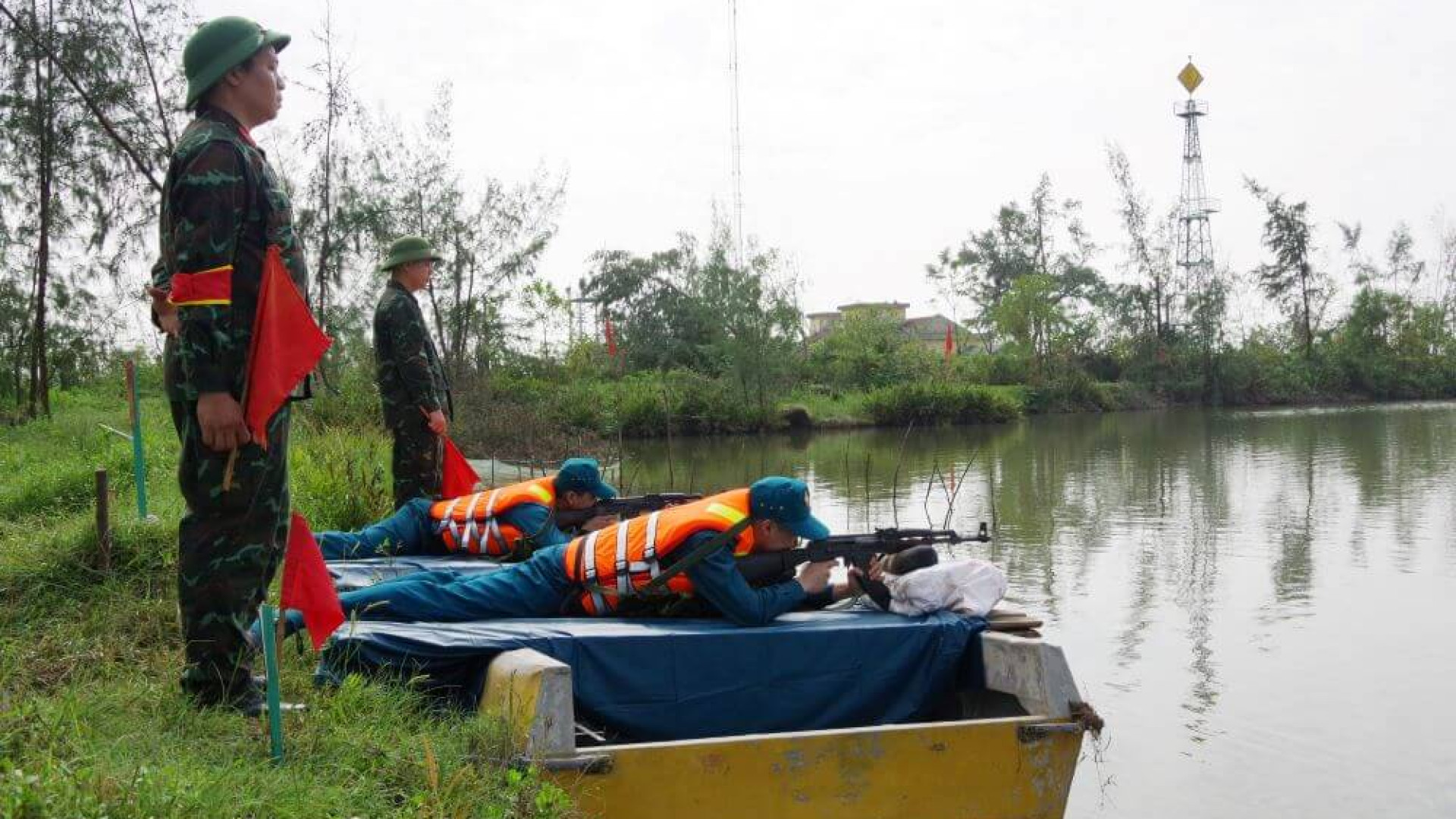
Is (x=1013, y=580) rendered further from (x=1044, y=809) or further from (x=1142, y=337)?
(x=1142, y=337)

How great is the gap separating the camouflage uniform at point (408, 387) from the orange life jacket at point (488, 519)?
21.3 inches

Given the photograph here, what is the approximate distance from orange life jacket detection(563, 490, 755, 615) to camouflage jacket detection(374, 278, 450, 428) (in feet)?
7.23

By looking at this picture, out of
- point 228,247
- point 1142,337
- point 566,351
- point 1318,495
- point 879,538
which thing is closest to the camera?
point 228,247

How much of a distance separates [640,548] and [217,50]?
86.1 inches

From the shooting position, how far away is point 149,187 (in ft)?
50.6

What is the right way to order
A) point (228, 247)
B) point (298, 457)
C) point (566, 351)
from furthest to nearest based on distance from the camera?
point (566, 351) → point (298, 457) → point (228, 247)

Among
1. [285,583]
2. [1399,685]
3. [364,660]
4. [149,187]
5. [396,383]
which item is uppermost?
[149,187]

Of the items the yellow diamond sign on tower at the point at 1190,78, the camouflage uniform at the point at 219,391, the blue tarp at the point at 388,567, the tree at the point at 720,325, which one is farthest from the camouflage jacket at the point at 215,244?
the yellow diamond sign on tower at the point at 1190,78

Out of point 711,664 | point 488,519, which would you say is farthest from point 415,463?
point 711,664

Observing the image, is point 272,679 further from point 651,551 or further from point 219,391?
point 651,551

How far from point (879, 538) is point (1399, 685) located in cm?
368

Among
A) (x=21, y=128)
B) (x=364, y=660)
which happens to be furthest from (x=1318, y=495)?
(x=21, y=128)

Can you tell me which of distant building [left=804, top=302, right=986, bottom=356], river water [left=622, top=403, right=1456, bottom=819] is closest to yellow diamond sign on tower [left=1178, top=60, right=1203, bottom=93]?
distant building [left=804, top=302, right=986, bottom=356]

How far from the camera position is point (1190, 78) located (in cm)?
4684
